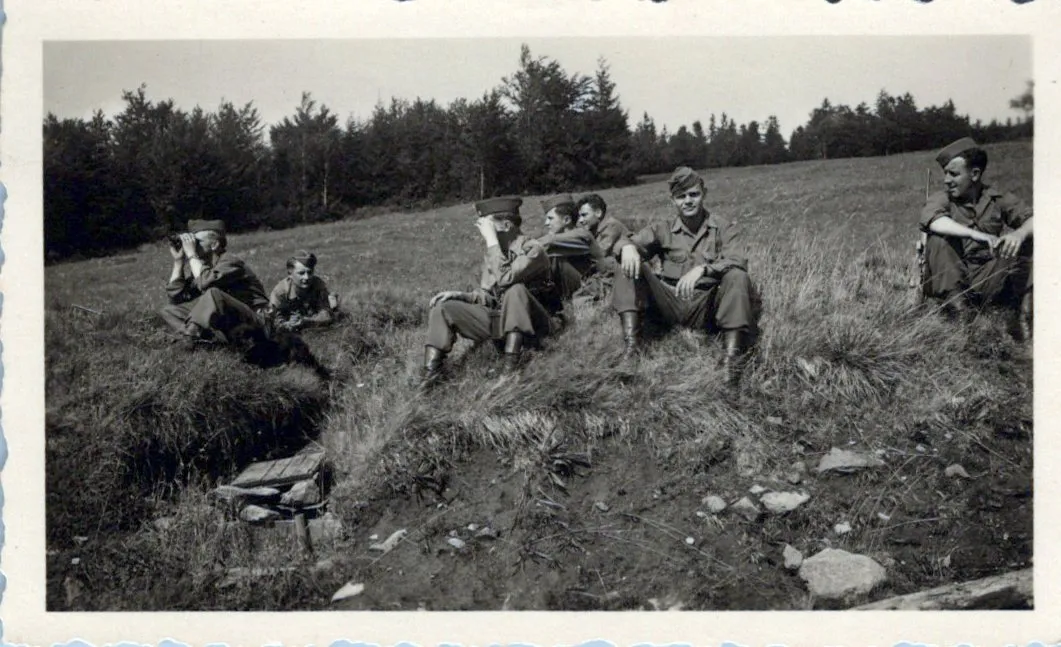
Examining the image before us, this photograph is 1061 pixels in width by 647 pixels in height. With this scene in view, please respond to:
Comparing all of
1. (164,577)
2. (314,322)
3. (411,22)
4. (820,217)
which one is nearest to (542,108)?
(411,22)

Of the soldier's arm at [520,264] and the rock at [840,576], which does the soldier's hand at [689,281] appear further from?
the rock at [840,576]

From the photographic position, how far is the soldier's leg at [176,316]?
5.21 metres

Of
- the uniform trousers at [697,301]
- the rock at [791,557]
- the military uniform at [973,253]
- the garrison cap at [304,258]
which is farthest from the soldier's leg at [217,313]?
the military uniform at [973,253]

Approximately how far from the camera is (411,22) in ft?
15.8

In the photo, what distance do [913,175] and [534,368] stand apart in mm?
4047

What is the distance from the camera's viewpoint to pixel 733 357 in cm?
486

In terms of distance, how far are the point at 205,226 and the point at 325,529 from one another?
260cm

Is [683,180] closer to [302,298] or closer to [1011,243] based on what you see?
[1011,243]

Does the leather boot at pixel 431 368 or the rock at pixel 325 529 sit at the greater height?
A: the leather boot at pixel 431 368

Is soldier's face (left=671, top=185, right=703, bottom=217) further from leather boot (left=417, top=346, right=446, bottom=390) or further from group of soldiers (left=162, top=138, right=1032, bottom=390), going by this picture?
leather boot (left=417, top=346, right=446, bottom=390)

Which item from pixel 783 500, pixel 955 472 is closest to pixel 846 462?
pixel 783 500

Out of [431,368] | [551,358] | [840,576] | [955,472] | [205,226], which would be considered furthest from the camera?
[205,226]

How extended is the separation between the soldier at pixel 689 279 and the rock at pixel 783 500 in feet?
2.77

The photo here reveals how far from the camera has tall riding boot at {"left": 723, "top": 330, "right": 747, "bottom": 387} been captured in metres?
4.83
